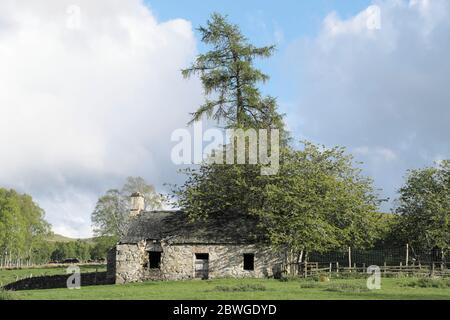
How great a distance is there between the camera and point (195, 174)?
42.1m

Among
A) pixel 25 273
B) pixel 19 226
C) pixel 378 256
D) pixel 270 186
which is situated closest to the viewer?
pixel 270 186

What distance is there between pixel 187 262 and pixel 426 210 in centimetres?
1856

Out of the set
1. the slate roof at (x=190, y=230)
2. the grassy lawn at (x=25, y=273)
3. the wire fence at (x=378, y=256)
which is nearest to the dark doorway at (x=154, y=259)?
the slate roof at (x=190, y=230)

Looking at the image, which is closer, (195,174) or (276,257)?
(276,257)

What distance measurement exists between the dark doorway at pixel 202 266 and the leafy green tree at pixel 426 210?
16.3 meters

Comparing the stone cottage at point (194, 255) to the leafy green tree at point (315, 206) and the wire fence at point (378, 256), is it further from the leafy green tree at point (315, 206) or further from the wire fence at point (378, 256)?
the wire fence at point (378, 256)

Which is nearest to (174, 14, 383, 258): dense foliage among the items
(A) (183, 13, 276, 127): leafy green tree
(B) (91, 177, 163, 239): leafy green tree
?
(A) (183, 13, 276, 127): leafy green tree

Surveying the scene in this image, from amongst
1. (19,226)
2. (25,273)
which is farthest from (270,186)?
(19,226)

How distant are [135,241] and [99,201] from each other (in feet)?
129

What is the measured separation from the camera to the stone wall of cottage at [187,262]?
36.9 metres

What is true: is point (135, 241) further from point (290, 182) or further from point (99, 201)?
point (99, 201)

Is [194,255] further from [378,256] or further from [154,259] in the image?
[378,256]

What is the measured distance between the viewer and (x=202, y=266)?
3728cm
